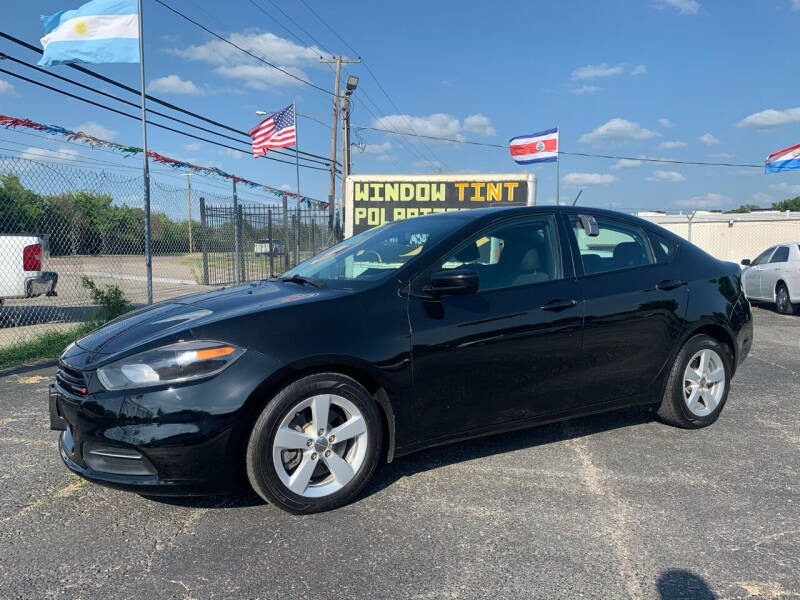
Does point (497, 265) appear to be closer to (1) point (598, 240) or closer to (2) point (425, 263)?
(2) point (425, 263)

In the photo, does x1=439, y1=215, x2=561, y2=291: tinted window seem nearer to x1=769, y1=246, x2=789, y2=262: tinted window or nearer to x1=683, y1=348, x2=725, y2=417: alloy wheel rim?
x1=683, y1=348, x2=725, y2=417: alloy wheel rim

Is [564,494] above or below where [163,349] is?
below

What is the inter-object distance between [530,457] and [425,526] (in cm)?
117

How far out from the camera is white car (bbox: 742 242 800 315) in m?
11.8

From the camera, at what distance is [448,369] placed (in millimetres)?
3451

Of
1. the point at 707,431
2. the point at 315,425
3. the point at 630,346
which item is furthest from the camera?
the point at 707,431

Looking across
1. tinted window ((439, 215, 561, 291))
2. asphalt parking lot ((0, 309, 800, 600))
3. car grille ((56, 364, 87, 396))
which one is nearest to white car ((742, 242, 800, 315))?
asphalt parking lot ((0, 309, 800, 600))

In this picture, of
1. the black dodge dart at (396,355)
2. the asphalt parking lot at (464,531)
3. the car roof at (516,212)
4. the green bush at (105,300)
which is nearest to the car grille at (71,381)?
the black dodge dart at (396,355)

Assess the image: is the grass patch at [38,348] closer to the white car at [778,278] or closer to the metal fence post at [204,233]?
the metal fence post at [204,233]

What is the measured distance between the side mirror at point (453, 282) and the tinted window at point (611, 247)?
3.37 ft

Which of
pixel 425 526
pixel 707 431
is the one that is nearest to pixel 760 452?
pixel 707 431

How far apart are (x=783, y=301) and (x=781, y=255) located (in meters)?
1.11

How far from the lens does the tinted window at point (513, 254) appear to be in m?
3.75

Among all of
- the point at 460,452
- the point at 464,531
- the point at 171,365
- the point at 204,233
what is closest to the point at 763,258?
the point at 460,452
